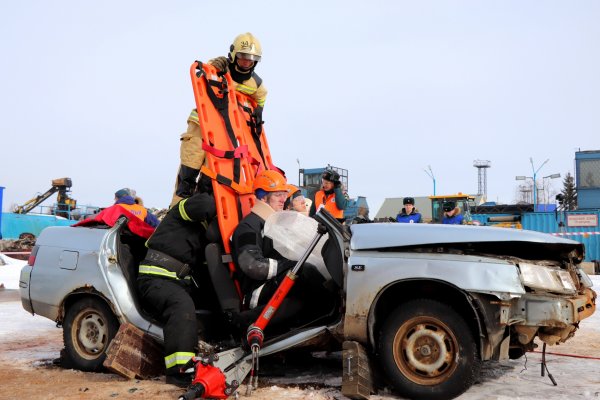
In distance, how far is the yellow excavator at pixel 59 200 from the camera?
28297mm

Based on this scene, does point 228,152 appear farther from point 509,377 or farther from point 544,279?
point 509,377

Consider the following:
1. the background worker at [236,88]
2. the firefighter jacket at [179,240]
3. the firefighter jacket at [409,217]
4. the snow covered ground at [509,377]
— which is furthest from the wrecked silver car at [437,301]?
the firefighter jacket at [409,217]

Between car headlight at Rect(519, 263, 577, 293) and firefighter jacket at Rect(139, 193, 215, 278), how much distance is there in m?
2.35

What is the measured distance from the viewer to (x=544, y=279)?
3.72m

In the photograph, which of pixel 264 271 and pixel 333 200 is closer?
pixel 264 271

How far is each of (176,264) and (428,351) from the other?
206 centimetres

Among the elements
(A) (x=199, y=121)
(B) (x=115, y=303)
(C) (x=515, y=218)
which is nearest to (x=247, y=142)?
(A) (x=199, y=121)

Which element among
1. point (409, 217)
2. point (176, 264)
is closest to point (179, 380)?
point (176, 264)

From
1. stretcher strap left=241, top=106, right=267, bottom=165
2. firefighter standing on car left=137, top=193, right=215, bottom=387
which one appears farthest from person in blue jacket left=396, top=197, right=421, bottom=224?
firefighter standing on car left=137, top=193, right=215, bottom=387

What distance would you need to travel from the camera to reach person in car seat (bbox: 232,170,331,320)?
170 inches

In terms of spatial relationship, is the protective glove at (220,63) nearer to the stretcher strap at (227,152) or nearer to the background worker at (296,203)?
the stretcher strap at (227,152)

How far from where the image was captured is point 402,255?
388cm

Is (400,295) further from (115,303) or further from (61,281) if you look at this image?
(61,281)

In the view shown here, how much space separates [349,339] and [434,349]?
55 centimetres
